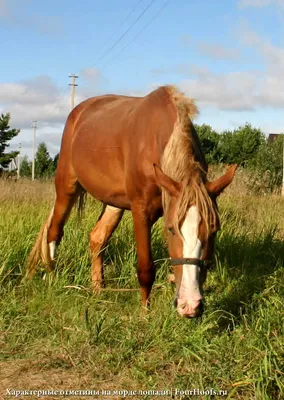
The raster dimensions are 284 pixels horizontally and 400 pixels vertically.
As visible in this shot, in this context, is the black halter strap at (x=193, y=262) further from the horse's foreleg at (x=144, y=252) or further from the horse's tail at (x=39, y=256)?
the horse's tail at (x=39, y=256)

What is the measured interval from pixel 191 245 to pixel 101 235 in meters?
2.82

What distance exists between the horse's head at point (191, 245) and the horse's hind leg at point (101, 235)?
227 cm

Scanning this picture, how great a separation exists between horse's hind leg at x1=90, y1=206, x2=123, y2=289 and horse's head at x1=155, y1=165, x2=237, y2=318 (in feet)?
7.43

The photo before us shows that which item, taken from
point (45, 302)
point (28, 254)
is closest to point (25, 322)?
point (45, 302)

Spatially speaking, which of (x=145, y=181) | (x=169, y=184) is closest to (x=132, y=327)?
(x=169, y=184)

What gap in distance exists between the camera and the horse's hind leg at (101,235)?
19.0 ft

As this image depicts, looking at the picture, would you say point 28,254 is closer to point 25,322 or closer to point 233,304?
point 25,322

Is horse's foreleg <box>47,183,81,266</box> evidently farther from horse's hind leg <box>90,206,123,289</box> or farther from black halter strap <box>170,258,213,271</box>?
black halter strap <box>170,258,213,271</box>

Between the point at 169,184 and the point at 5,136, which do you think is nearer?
the point at 169,184

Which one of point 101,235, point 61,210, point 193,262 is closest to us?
point 193,262

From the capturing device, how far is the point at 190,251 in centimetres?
345

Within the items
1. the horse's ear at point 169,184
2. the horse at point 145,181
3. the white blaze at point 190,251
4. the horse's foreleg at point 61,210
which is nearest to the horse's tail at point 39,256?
the horse at point 145,181

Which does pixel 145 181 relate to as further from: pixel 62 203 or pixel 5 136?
pixel 5 136

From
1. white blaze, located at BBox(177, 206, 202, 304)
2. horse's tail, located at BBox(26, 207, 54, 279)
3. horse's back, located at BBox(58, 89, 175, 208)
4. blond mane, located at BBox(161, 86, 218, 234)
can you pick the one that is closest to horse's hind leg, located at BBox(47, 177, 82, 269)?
horse's tail, located at BBox(26, 207, 54, 279)
